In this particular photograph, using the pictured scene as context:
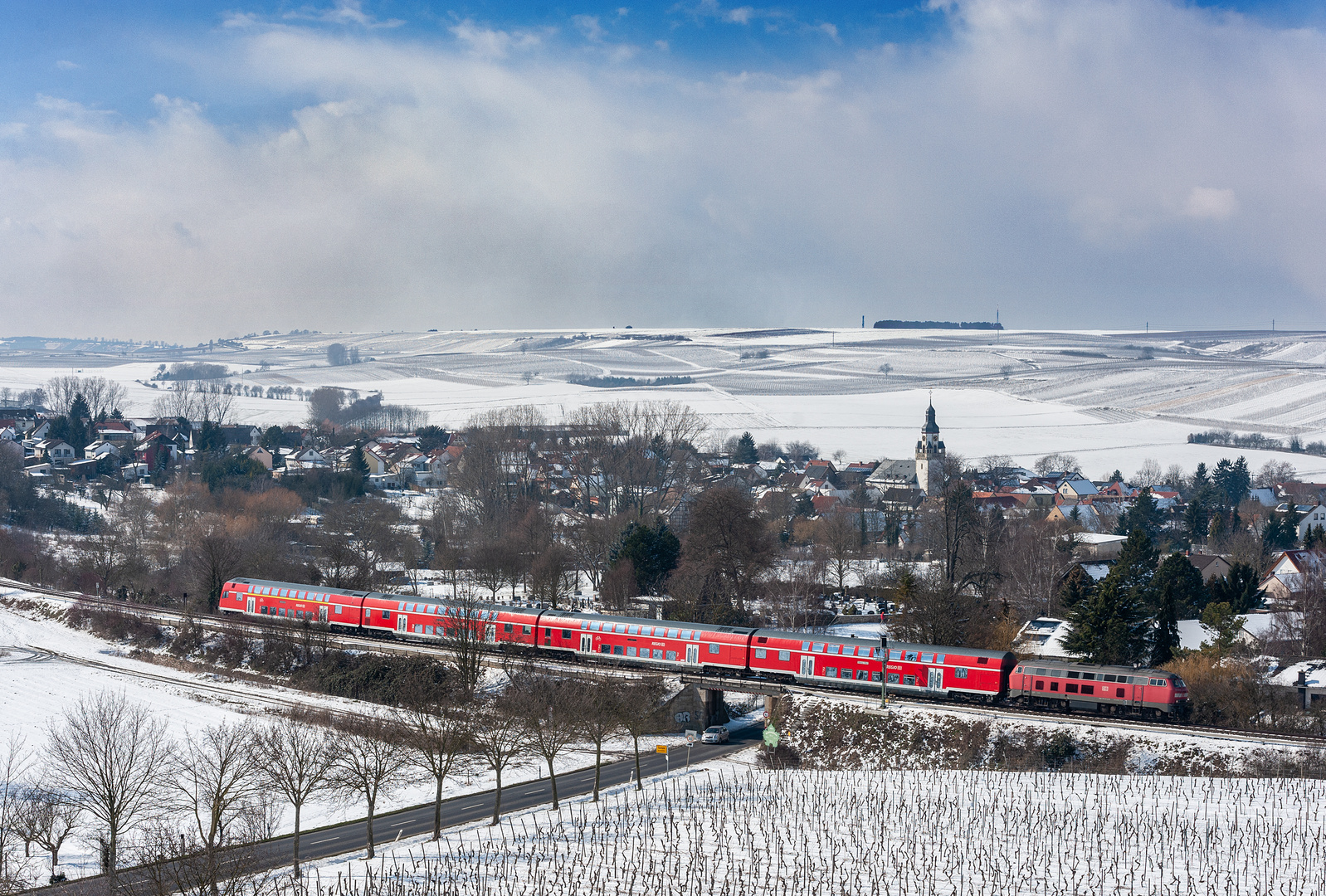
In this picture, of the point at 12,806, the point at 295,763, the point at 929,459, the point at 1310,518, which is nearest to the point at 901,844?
the point at 295,763

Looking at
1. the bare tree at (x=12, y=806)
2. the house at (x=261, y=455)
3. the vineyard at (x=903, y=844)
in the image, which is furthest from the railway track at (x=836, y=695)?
the house at (x=261, y=455)

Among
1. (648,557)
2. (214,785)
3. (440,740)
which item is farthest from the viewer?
(648,557)

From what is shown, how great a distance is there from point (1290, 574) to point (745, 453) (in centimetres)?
8286

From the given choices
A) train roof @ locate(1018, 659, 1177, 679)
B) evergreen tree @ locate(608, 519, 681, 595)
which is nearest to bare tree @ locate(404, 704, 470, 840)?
train roof @ locate(1018, 659, 1177, 679)

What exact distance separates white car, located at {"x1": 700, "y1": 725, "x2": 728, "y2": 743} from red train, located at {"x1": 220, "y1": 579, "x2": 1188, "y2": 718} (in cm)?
351

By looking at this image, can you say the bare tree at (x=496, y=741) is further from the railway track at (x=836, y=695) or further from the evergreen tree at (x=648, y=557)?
the evergreen tree at (x=648, y=557)

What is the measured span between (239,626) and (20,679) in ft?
35.4

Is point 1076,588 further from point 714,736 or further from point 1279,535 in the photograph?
point 1279,535

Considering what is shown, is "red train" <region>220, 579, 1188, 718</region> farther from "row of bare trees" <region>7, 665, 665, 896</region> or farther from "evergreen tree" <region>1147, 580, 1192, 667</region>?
"evergreen tree" <region>1147, 580, 1192, 667</region>

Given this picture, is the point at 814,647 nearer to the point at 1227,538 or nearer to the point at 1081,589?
the point at 1081,589

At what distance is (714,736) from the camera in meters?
44.0

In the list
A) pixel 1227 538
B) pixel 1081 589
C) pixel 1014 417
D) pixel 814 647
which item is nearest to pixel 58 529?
pixel 814 647

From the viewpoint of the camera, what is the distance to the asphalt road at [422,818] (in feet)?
95.9

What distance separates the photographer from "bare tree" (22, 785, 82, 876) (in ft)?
99.5
